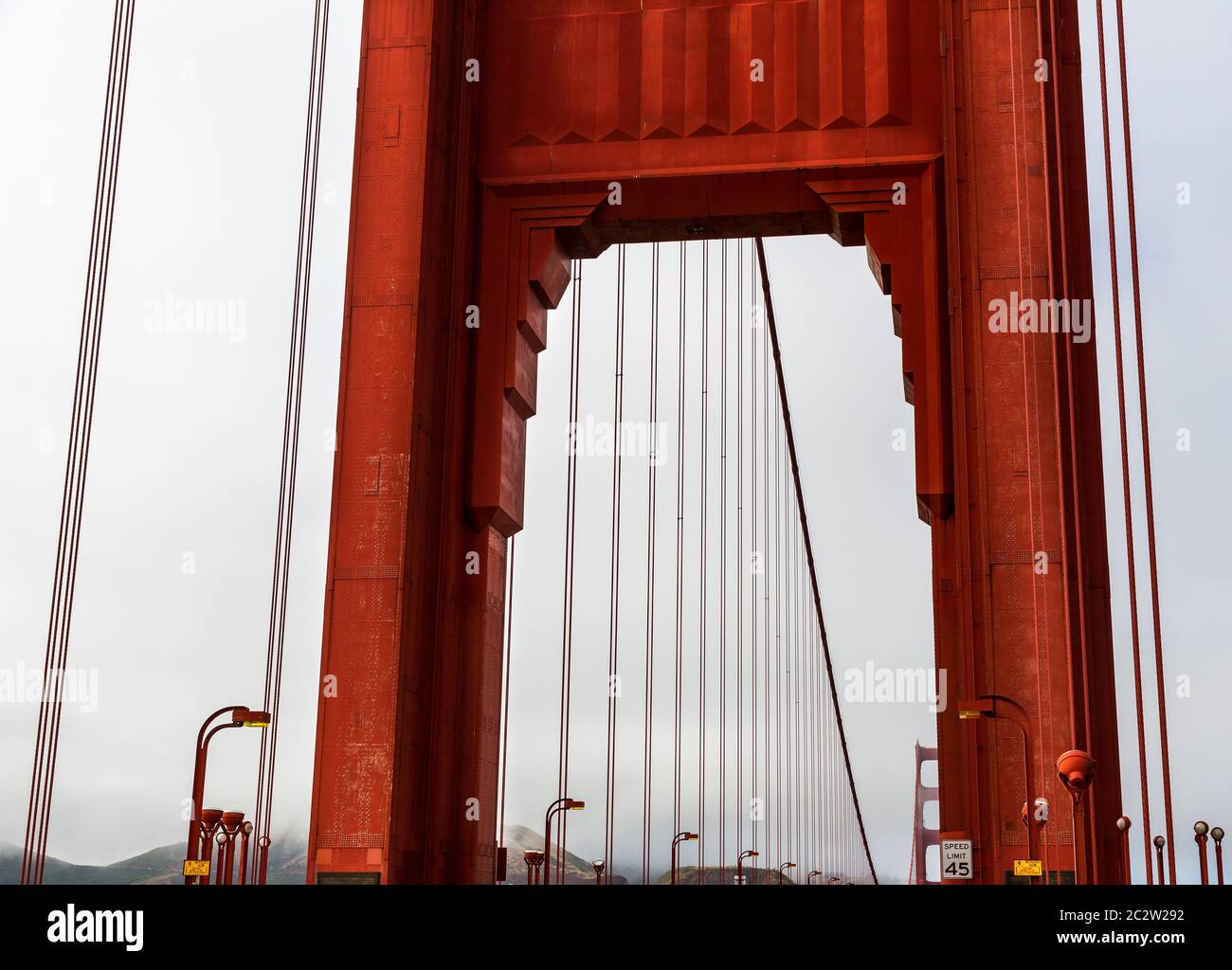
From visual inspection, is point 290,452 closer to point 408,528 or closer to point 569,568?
point 408,528

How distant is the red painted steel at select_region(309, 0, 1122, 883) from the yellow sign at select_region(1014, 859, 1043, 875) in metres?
0.22

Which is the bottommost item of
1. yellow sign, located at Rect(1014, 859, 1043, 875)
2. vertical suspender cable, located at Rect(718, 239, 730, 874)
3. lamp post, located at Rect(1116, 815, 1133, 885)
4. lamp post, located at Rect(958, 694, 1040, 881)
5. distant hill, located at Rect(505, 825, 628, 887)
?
yellow sign, located at Rect(1014, 859, 1043, 875)

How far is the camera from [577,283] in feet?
51.6

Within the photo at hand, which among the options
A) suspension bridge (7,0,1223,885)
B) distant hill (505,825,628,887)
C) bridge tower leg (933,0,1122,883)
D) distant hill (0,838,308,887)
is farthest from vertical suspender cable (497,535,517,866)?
distant hill (505,825,628,887)

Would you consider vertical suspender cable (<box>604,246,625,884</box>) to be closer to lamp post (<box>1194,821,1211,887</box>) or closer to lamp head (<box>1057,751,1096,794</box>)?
lamp post (<box>1194,821,1211,887</box>)

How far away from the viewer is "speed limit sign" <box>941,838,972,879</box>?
1101 cm

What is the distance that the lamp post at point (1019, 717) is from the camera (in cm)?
1059

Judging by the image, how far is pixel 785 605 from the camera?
29.8 meters

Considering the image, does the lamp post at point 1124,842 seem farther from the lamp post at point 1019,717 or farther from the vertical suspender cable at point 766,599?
the vertical suspender cable at point 766,599

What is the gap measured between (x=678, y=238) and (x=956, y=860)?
6374 mm

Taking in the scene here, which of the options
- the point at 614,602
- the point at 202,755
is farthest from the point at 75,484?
the point at 614,602

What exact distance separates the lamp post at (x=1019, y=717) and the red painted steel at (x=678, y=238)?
Answer: 0.47 feet

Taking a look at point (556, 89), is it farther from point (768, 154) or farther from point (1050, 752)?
point (1050, 752)
